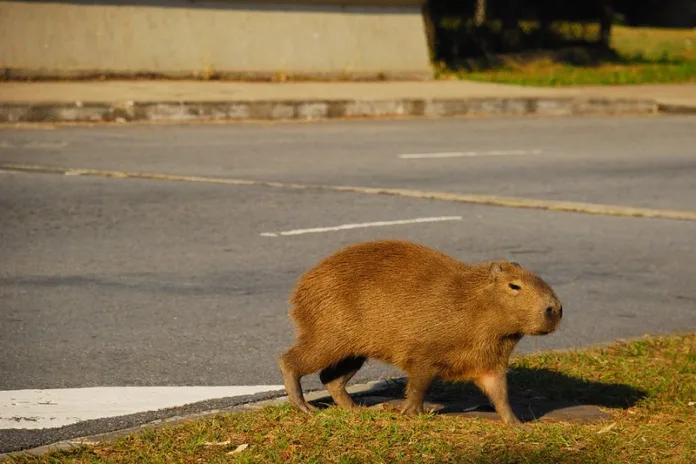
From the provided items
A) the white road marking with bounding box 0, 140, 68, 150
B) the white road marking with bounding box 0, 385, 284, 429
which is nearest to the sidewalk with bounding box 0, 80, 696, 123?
the white road marking with bounding box 0, 140, 68, 150

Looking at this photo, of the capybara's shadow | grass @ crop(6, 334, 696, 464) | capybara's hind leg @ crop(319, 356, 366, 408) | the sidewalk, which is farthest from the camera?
the sidewalk

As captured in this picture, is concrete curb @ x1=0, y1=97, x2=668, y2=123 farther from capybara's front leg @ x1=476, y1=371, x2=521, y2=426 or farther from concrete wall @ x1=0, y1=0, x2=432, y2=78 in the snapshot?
capybara's front leg @ x1=476, y1=371, x2=521, y2=426

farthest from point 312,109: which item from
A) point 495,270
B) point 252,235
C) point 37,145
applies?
point 495,270

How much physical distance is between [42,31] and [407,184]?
295 inches

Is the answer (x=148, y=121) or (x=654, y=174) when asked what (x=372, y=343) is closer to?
(x=654, y=174)

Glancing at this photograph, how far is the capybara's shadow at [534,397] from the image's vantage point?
5375 millimetres

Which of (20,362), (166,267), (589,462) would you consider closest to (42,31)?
(166,267)

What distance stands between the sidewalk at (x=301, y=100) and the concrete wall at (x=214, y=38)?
0.36 metres

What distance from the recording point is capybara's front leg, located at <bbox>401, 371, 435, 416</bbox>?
4953 mm

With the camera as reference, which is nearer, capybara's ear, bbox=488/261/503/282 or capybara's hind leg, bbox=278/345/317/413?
capybara's ear, bbox=488/261/503/282

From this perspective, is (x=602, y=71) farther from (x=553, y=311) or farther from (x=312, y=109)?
(x=553, y=311)

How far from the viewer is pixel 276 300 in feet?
24.1

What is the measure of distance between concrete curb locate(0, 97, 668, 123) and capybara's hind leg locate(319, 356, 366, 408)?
33.4ft

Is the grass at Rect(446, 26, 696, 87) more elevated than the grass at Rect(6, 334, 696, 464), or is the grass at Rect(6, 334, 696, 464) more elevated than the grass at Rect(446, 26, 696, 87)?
the grass at Rect(6, 334, 696, 464)
